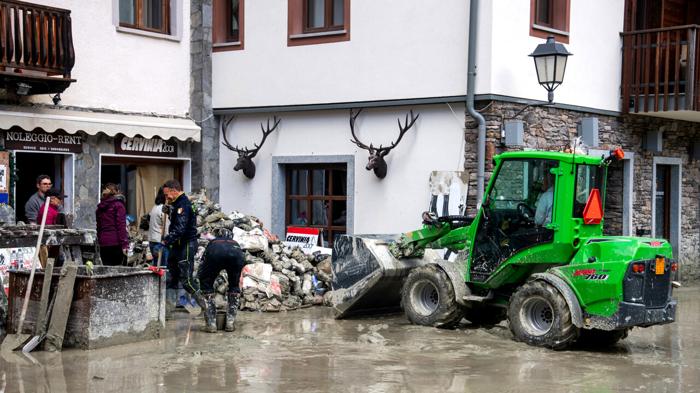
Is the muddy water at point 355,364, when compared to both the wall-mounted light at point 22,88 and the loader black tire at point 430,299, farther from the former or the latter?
the wall-mounted light at point 22,88

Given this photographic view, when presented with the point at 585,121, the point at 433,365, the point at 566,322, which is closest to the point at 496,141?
the point at 585,121

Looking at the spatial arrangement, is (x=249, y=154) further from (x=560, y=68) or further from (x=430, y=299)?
(x=430, y=299)

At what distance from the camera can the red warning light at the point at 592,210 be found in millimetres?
10711

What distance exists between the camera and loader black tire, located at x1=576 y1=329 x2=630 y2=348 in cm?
1077

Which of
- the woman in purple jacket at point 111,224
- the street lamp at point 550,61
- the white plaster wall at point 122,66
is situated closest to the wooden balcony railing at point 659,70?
the street lamp at point 550,61

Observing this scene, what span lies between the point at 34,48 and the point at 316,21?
15.3 ft

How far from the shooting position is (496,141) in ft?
48.1

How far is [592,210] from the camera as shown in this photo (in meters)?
10.7

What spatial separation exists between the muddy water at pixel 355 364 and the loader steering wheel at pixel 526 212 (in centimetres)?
136

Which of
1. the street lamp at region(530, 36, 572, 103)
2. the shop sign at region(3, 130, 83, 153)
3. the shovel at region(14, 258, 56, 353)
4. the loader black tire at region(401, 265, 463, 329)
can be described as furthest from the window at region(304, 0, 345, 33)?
the shovel at region(14, 258, 56, 353)

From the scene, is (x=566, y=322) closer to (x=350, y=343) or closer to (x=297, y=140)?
(x=350, y=343)

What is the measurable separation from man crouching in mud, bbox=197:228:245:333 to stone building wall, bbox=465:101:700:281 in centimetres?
450

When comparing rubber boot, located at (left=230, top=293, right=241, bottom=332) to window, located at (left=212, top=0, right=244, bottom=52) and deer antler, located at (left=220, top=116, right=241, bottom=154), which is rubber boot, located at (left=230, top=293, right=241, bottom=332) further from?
window, located at (left=212, top=0, right=244, bottom=52)

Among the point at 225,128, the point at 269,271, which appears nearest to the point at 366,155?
the point at 269,271
